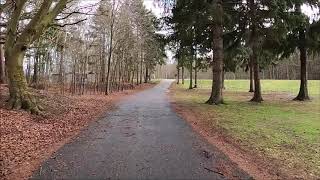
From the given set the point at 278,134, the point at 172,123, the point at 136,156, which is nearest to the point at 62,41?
the point at 172,123

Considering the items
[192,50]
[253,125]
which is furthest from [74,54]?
[253,125]

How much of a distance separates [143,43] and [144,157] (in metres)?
37.2

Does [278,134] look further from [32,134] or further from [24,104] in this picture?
[24,104]

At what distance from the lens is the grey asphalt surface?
297 inches

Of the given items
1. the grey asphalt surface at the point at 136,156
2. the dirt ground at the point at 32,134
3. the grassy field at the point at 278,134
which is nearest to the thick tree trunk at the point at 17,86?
the dirt ground at the point at 32,134

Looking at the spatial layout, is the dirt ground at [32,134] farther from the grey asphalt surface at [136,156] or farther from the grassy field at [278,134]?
the grassy field at [278,134]

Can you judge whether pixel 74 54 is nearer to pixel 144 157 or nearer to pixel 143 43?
pixel 143 43

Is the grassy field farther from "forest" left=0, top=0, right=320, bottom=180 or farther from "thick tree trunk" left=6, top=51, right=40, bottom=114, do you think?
"thick tree trunk" left=6, top=51, right=40, bottom=114

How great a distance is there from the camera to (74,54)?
40781 mm

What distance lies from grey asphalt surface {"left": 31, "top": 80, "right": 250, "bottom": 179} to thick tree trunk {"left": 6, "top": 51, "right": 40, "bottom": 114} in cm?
289

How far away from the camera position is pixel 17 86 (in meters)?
15.2

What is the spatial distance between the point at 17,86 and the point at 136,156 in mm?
7941

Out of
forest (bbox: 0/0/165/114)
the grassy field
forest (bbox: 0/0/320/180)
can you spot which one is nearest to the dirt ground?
forest (bbox: 0/0/320/180)

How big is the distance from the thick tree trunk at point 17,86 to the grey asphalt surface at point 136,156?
114 inches
